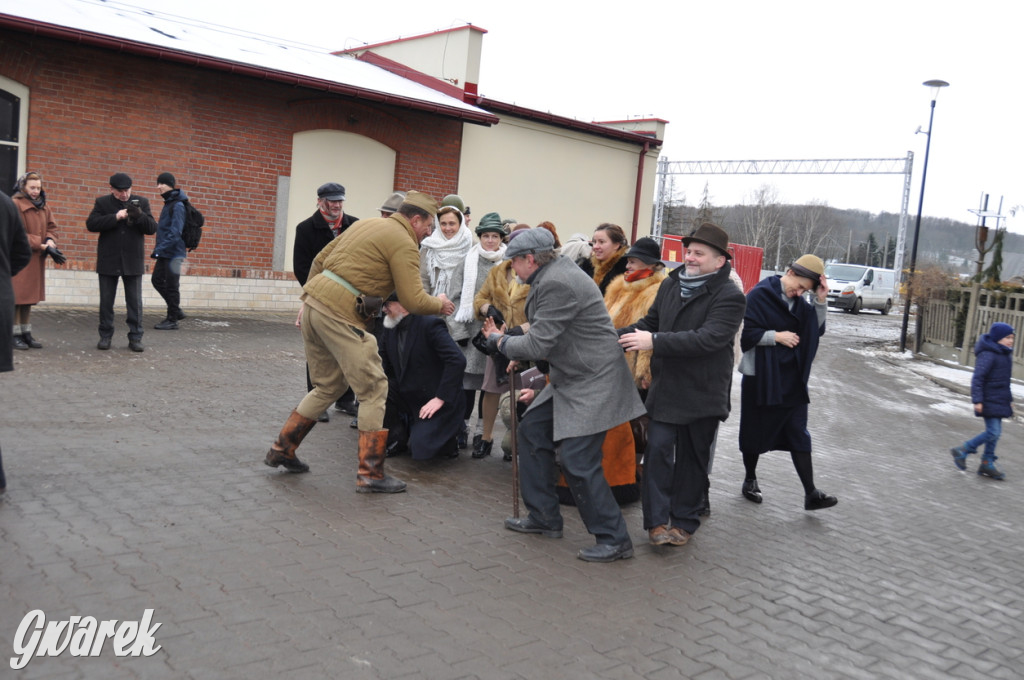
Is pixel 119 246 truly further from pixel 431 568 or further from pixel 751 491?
pixel 751 491

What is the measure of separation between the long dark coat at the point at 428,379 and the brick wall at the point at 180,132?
8.57m

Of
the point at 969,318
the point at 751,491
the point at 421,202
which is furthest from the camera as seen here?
the point at 969,318

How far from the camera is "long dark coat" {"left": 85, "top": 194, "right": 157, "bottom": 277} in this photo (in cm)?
951

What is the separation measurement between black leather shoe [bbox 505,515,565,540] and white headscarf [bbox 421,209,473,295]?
2644 mm

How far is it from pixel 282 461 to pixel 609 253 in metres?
2.76

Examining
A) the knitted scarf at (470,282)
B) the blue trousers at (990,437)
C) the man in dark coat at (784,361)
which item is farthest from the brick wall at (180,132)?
the blue trousers at (990,437)

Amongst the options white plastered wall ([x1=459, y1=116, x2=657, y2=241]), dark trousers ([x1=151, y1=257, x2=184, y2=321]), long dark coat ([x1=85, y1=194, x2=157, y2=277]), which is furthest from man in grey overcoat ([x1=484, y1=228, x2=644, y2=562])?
white plastered wall ([x1=459, y1=116, x2=657, y2=241])

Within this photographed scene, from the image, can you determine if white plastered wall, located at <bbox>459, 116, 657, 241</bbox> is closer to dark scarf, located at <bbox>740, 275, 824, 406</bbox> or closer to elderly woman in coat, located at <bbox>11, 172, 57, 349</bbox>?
elderly woman in coat, located at <bbox>11, 172, 57, 349</bbox>

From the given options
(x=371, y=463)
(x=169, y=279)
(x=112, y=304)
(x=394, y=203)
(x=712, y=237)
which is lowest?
(x=371, y=463)

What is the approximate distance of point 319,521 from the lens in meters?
5.02

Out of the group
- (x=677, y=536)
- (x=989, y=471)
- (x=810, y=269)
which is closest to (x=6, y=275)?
(x=677, y=536)

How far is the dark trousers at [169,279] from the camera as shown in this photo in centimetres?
1148

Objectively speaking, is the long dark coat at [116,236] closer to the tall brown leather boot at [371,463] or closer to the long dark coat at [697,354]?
the tall brown leather boot at [371,463]

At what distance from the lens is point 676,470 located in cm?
525
